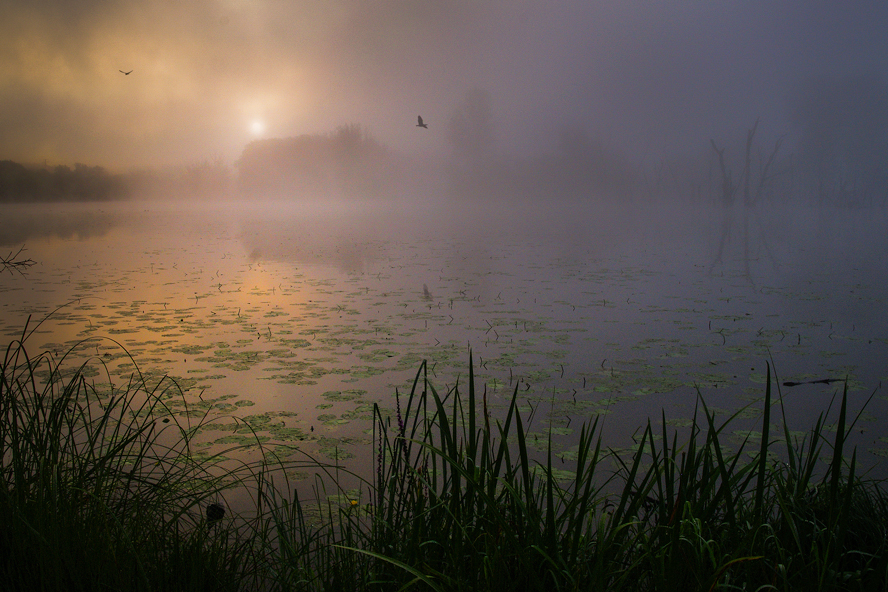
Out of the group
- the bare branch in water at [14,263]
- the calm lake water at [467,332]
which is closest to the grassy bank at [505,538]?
the calm lake water at [467,332]

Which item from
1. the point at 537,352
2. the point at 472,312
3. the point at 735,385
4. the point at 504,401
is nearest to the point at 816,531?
the point at 504,401

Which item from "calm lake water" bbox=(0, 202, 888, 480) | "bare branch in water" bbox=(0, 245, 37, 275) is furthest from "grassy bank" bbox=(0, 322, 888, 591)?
"bare branch in water" bbox=(0, 245, 37, 275)

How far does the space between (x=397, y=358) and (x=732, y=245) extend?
567 inches

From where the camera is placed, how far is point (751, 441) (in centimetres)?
342

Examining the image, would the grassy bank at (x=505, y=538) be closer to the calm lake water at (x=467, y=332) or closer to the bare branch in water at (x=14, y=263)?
the calm lake water at (x=467, y=332)

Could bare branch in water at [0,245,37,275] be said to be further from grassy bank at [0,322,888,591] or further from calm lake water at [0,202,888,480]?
grassy bank at [0,322,888,591]

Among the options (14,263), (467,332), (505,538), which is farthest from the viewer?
(14,263)

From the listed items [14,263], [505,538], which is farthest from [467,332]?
[14,263]

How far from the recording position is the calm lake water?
13.2 ft

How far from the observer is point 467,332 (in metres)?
6.18

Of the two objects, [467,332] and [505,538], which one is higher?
[505,538]

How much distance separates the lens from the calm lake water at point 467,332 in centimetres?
402

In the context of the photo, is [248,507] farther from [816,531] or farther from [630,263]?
[630,263]

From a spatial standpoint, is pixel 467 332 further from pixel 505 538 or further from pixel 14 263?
pixel 14 263
